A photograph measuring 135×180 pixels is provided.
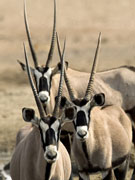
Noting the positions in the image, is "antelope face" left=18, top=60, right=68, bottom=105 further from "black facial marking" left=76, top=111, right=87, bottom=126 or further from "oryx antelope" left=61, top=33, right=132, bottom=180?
"black facial marking" left=76, top=111, right=87, bottom=126

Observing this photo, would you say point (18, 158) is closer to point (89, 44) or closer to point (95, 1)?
point (89, 44)

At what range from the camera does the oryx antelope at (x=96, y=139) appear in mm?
6504

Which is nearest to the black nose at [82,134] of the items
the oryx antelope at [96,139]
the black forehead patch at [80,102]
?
the oryx antelope at [96,139]

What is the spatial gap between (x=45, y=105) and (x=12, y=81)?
850 cm

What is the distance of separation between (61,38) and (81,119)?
16153 millimetres

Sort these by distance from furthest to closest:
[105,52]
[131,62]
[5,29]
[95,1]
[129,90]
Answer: [95,1], [5,29], [105,52], [131,62], [129,90]

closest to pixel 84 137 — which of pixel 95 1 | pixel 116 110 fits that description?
pixel 116 110

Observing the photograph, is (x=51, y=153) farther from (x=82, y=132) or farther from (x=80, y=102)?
(x=80, y=102)

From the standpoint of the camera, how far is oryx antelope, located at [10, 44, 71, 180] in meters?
5.39

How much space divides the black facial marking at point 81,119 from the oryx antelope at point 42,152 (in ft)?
1.02

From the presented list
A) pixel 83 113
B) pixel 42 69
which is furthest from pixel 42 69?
pixel 83 113

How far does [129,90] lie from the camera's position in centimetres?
859

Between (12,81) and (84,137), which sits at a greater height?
(84,137)

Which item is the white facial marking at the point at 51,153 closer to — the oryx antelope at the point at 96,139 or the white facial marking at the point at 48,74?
the oryx antelope at the point at 96,139
